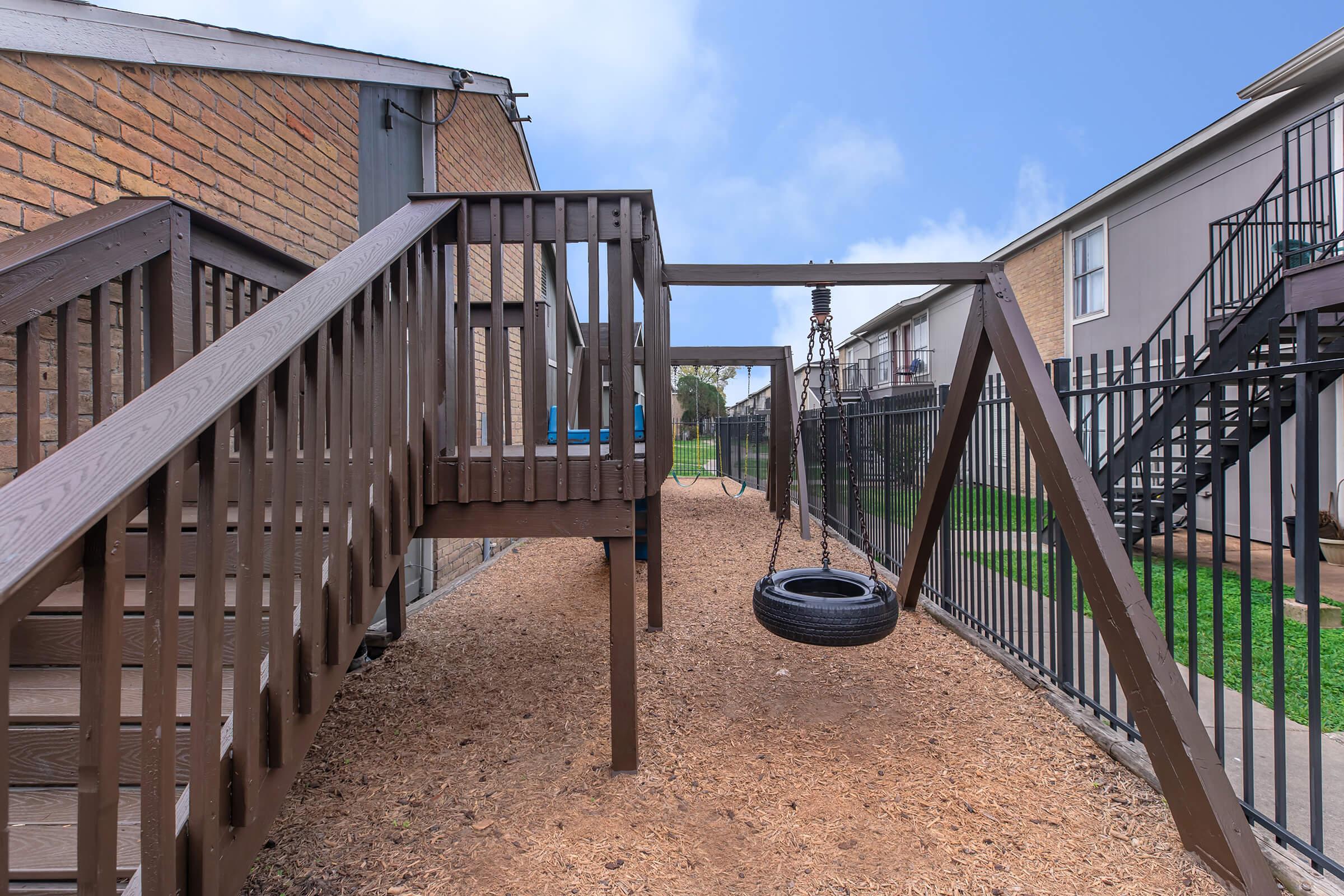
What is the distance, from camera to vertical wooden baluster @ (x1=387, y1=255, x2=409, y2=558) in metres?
2.32

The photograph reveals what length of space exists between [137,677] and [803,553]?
6771mm

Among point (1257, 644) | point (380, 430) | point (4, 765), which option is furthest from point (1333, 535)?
point (4, 765)

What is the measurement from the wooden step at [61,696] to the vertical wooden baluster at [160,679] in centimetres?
46

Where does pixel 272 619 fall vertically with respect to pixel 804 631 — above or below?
above

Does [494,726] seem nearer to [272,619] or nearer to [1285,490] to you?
[272,619]

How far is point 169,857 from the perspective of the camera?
1.32m

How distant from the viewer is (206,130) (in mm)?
3105

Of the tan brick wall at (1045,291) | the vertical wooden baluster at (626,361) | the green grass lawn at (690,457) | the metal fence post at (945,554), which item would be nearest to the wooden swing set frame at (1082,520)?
the metal fence post at (945,554)

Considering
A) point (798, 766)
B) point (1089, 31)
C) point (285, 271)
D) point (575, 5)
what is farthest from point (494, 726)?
point (1089, 31)

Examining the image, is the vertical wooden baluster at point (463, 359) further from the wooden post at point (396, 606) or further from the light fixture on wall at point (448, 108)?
the light fixture on wall at point (448, 108)

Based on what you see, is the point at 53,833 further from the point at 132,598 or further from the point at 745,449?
the point at 745,449

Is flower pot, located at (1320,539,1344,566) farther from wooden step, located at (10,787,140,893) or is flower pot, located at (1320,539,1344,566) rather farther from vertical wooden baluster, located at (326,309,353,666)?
wooden step, located at (10,787,140,893)

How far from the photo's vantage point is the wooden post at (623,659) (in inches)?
108

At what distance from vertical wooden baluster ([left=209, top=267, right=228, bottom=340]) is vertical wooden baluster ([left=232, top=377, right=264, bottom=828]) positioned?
1606 millimetres
